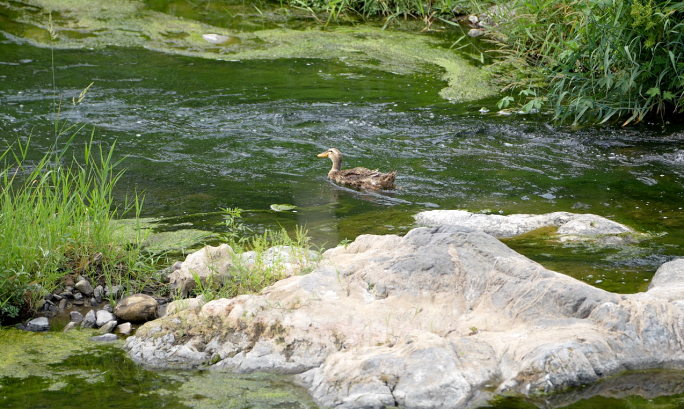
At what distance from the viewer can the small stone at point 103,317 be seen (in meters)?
4.07

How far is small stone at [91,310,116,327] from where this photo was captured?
4066mm

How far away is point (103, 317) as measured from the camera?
4.09 meters

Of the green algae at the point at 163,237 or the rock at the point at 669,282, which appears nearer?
the rock at the point at 669,282

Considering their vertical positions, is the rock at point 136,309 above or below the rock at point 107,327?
above

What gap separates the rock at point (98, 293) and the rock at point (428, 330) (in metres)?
0.87

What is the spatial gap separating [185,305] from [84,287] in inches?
38.7

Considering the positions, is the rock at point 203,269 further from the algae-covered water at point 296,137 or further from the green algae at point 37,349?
the algae-covered water at point 296,137

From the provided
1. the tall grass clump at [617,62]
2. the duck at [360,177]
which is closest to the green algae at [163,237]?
the duck at [360,177]

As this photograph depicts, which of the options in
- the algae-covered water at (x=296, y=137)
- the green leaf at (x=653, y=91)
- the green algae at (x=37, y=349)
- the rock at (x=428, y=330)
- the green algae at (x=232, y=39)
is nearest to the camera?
the rock at (x=428, y=330)

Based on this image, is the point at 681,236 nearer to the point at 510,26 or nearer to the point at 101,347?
the point at 101,347

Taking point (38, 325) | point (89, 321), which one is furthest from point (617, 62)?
point (38, 325)

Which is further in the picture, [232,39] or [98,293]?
[232,39]

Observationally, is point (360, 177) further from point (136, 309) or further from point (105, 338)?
point (105, 338)

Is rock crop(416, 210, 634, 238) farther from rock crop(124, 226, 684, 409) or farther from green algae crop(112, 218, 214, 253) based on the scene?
green algae crop(112, 218, 214, 253)
